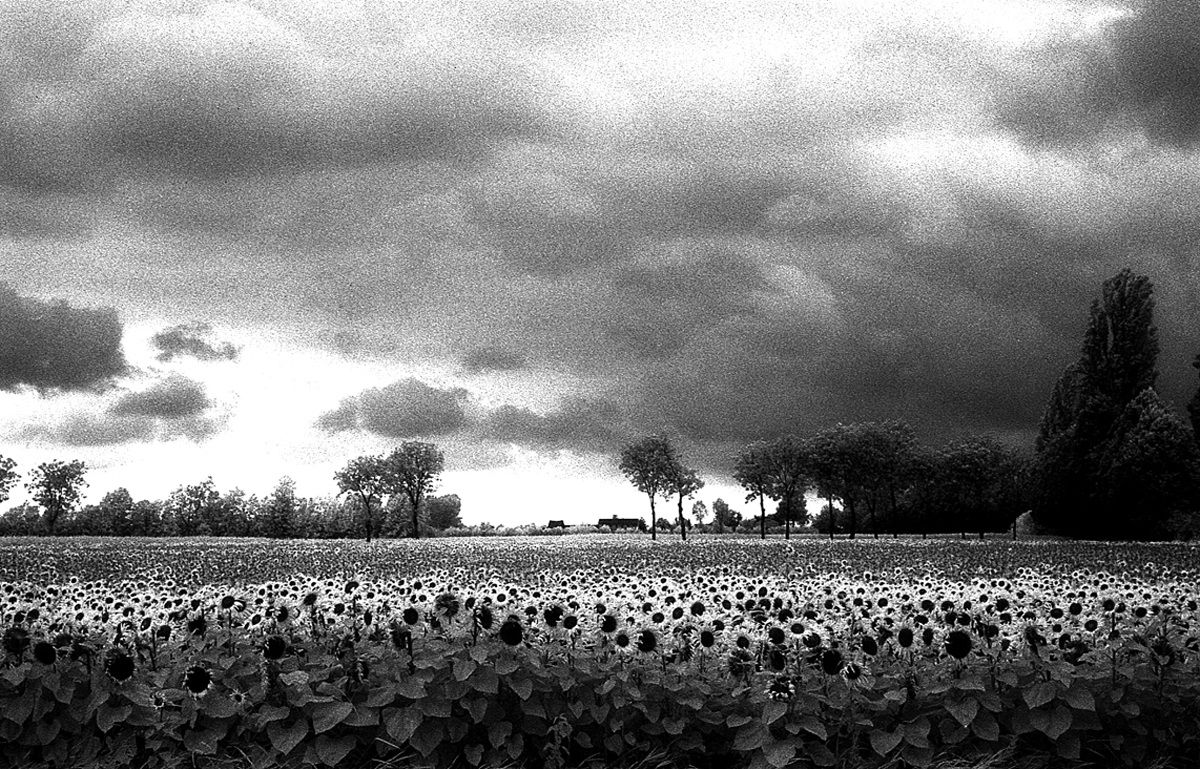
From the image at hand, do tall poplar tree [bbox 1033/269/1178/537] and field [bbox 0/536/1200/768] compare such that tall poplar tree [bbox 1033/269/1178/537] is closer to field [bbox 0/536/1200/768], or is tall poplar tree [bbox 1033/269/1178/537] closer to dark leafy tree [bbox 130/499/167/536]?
field [bbox 0/536/1200/768]

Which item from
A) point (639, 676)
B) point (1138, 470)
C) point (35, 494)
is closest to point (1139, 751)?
point (639, 676)

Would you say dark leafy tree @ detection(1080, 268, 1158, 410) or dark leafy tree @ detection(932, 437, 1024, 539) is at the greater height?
dark leafy tree @ detection(1080, 268, 1158, 410)

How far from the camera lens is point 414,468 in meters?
81.3

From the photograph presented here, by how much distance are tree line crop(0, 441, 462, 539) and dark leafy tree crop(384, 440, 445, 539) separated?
81mm

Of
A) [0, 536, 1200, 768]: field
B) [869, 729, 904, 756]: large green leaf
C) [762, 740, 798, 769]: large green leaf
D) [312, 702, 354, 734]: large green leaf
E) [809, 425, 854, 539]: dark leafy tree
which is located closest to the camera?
[762, 740, 798, 769]: large green leaf

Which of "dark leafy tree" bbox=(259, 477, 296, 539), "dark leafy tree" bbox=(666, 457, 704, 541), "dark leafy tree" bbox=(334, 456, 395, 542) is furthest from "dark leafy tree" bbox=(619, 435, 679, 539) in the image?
"dark leafy tree" bbox=(259, 477, 296, 539)

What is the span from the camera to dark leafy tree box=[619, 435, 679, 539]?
268 feet

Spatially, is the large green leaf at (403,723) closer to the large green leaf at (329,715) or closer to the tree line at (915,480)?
the large green leaf at (329,715)

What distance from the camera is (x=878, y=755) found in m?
7.28

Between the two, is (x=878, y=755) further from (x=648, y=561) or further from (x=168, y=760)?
(x=648, y=561)

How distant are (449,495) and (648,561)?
5491 inches

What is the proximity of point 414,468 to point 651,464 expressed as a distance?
19436 millimetres

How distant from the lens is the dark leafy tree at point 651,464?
81.6 metres

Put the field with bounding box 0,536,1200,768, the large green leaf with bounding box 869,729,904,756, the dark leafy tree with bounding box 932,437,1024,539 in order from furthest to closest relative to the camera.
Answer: the dark leafy tree with bounding box 932,437,1024,539
the field with bounding box 0,536,1200,768
the large green leaf with bounding box 869,729,904,756
